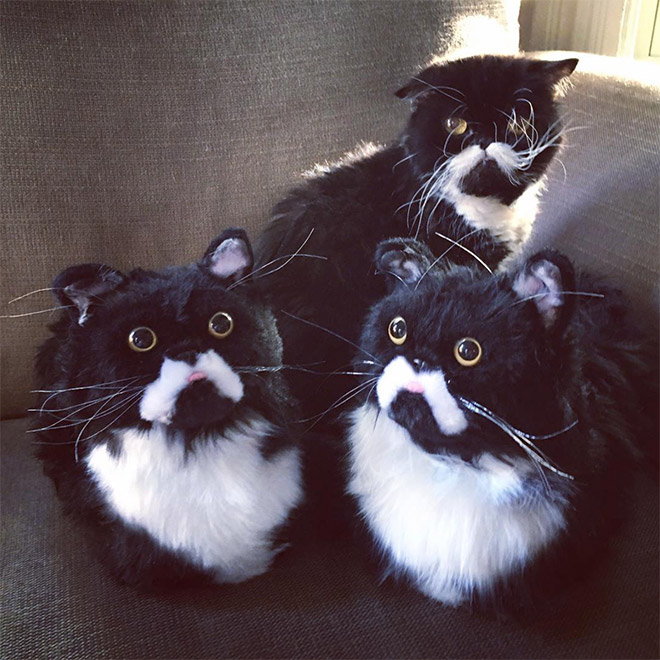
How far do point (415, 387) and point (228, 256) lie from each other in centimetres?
22

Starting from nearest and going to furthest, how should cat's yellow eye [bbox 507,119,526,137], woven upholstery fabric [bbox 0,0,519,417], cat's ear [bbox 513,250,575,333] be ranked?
cat's ear [bbox 513,250,575,333]
cat's yellow eye [bbox 507,119,526,137]
woven upholstery fabric [bbox 0,0,519,417]

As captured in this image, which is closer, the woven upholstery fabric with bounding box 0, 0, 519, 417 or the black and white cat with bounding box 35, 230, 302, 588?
the black and white cat with bounding box 35, 230, 302, 588

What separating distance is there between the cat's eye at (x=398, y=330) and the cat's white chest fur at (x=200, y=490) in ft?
0.52

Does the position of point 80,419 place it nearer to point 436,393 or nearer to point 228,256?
point 228,256

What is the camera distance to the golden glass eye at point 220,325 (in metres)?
0.59

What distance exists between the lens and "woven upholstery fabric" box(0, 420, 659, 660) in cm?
61

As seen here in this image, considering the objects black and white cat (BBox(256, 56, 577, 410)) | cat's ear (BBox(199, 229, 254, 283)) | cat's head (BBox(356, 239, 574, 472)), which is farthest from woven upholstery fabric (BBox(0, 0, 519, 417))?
cat's head (BBox(356, 239, 574, 472))

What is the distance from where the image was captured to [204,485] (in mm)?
615

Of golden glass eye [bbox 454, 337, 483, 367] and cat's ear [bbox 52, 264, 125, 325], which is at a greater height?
cat's ear [bbox 52, 264, 125, 325]

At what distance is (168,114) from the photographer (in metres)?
0.89

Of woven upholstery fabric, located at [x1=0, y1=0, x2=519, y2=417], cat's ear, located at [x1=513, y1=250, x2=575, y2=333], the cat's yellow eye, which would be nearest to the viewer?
cat's ear, located at [x1=513, y1=250, x2=575, y2=333]

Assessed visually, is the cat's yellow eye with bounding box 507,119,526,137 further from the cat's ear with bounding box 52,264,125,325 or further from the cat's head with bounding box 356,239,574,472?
the cat's ear with bounding box 52,264,125,325

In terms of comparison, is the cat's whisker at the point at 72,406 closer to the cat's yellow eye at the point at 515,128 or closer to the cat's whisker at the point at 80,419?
the cat's whisker at the point at 80,419

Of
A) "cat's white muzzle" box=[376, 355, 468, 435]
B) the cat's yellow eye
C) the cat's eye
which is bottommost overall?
"cat's white muzzle" box=[376, 355, 468, 435]
